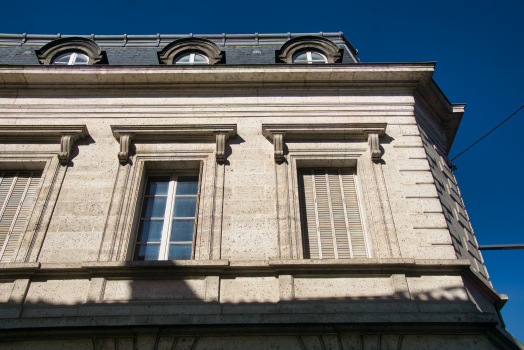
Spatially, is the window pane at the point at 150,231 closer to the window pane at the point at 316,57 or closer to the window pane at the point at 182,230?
the window pane at the point at 182,230

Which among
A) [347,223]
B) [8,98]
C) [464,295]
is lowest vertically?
[464,295]

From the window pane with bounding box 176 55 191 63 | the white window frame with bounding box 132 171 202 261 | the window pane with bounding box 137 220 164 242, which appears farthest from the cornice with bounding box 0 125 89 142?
the window pane with bounding box 176 55 191 63

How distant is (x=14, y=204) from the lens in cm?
875

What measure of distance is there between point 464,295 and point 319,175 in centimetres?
348

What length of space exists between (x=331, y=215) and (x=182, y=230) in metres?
2.78

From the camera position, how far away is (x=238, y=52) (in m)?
13.1

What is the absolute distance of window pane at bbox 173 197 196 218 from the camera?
8.70 meters

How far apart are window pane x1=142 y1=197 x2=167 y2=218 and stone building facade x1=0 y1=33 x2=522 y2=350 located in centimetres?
3

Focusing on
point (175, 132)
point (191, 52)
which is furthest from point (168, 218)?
point (191, 52)

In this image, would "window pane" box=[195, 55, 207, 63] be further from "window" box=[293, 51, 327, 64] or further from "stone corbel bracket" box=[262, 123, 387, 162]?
"stone corbel bracket" box=[262, 123, 387, 162]

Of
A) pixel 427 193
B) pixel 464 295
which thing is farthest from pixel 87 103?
pixel 464 295

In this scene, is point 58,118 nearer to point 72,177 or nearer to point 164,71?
point 72,177

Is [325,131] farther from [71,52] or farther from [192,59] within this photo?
[71,52]

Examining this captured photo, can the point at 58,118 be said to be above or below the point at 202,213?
above
